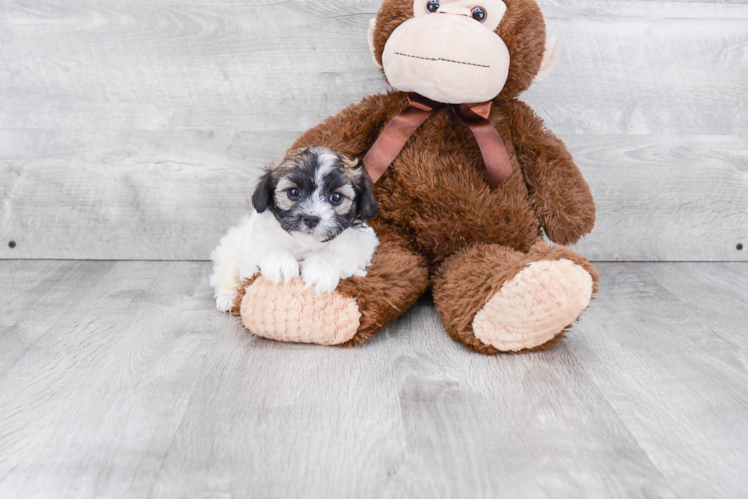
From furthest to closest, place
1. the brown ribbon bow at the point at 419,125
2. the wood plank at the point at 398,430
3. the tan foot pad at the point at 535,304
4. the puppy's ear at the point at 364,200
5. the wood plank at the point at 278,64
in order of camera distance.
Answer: the wood plank at the point at 278,64 < the brown ribbon bow at the point at 419,125 < the puppy's ear at the point at 364,200 < the tan foot pad at the point at 535,304 < the wood plank at the point at 398,430

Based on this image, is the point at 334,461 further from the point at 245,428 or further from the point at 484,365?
the point at 484,365

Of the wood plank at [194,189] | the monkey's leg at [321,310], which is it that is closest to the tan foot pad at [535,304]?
the monkey's leg at [321,310]

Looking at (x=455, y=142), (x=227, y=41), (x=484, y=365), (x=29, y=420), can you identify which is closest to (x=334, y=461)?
(x=484, y=365)

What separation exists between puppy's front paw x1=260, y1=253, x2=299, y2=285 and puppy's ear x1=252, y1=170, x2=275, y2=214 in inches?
4.6

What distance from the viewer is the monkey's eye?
59.8 inches

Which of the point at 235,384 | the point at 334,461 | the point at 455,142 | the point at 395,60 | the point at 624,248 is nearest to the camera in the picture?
the point at 334,461

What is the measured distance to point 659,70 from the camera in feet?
6.66

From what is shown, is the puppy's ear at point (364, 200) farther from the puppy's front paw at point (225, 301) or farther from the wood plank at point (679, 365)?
the wood plank at point (679, 365)

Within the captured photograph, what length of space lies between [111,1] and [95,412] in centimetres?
140

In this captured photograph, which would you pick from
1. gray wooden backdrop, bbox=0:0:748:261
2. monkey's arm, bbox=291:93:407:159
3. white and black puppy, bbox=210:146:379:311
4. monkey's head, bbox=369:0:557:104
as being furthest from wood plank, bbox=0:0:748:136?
white and black puppy, bbox=210:146:379:311

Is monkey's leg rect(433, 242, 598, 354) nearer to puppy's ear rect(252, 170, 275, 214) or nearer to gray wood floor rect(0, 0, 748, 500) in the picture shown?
gray wood floor rect(0, 0, 748, 500)

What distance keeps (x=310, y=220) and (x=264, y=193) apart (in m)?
0.14

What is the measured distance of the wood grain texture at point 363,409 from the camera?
0.98 m

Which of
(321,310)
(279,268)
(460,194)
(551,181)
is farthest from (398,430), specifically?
(551,181)
